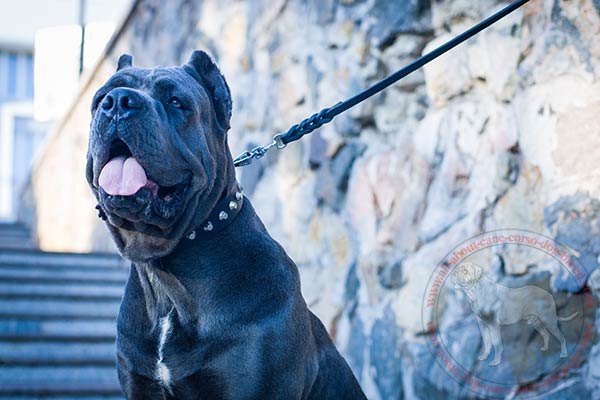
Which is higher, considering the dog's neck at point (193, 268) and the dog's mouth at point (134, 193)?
the dog's mouth at point (134, 193)

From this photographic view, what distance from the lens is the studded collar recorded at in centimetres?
214

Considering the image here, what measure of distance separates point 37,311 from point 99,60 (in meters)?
3.56

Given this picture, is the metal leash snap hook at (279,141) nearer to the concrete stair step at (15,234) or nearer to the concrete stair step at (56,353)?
the concrete stair step at (56,353)

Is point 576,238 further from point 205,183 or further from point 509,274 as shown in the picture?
point 205,183

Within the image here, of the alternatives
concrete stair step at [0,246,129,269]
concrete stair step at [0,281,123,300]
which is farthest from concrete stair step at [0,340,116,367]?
concrete stair step at [0,246,129,269]

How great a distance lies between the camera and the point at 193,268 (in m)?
2.15

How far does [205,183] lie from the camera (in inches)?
81.5

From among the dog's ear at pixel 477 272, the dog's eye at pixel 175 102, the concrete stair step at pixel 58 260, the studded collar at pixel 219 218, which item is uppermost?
the dog's eye at pixel 175 102

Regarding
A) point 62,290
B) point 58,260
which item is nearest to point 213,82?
point 62,290

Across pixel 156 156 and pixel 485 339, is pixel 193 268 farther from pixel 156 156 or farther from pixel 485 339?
pixel 485 339

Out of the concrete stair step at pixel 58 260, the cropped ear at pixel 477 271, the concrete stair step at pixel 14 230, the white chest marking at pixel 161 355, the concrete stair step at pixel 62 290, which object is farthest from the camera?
the concrete stair step at pixel 14 230

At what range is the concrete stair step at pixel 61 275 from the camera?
4914 mm

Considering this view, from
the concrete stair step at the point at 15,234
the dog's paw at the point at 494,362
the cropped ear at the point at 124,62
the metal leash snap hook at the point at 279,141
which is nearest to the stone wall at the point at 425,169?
the dog's paw at the point at 494,362

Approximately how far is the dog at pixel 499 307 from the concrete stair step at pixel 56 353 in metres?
2.08
